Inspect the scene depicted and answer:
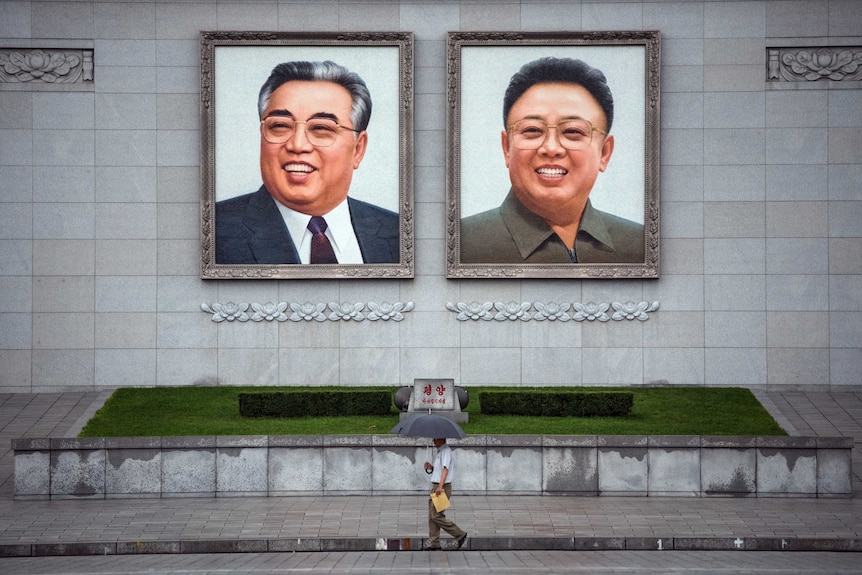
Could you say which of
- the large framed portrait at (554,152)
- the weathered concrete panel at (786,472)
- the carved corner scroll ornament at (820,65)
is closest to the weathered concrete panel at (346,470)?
the weathered concrete panel at (786,472)

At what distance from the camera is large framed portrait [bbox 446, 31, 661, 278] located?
2675 centimetres

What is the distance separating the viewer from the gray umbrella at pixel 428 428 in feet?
45.4

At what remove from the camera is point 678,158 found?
26969 mm

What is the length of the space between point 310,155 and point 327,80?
184cm

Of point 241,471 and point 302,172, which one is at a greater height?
point 302,172

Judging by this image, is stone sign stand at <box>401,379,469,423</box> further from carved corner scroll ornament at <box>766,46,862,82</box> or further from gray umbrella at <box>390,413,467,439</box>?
carved corner scroll ornament at <box>766,46,862,82</box>

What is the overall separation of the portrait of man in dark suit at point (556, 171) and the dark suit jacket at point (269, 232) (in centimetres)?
197

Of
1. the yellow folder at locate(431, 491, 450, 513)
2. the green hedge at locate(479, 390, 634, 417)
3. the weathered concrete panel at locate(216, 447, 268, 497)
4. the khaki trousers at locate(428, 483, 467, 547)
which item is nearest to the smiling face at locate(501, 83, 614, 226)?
the green hedge at locate(479, 390, 634, 417)

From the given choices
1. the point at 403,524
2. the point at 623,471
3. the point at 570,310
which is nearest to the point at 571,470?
the point at 623,471

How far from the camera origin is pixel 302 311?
26.9 m

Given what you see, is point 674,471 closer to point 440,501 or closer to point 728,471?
point 728,471

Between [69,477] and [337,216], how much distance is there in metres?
11.0

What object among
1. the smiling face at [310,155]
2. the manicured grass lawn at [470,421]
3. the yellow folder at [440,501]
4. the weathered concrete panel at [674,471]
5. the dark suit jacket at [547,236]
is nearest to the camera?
the yellow folder at [440,501]

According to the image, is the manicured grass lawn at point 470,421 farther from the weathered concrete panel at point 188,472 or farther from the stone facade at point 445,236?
the weathered concrete panel at point 188,472
